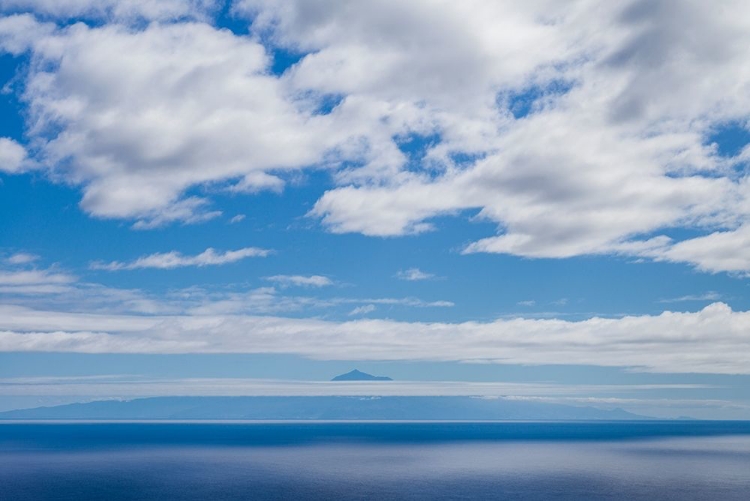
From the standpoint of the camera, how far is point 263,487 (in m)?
157

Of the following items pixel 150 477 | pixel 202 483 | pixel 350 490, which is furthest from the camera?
pixel 150 477

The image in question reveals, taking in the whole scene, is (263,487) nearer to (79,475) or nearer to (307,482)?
(307,482)

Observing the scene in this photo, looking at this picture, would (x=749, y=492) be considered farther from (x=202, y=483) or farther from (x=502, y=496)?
(x=202, y=483)

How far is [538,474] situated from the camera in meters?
192

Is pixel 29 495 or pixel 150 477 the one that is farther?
pixel 150 477

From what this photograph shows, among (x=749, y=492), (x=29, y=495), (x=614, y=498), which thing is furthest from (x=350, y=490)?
(x=749, y=492)

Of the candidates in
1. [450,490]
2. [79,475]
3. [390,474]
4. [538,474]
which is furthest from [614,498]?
[79,475]

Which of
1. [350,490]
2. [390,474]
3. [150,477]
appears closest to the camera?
[350,490]

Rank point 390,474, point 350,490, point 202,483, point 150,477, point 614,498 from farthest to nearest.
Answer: point 390,474
point 150,477
point 202,483
point 350,490
point 614,498

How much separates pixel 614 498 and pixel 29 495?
12367cm

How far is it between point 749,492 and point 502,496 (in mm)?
58863

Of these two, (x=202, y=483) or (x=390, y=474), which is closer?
(x=202, y=483)

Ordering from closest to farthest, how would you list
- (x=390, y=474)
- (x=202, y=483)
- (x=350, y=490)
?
1. (x=350, y=490)
2. (x=202, y=483)
3. (x=390, y=474)

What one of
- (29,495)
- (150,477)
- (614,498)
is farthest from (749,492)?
(29,495)
